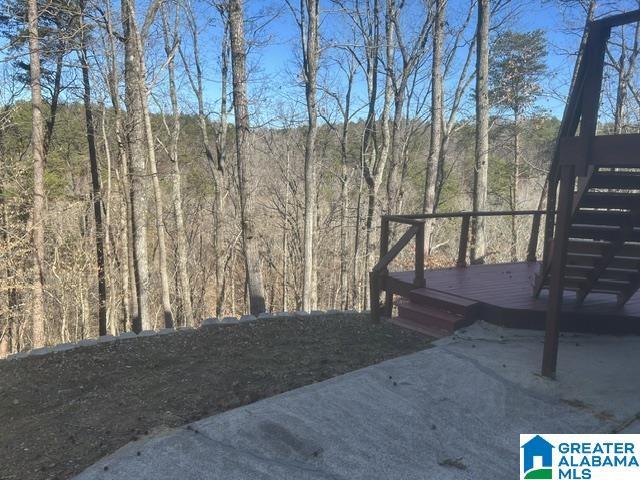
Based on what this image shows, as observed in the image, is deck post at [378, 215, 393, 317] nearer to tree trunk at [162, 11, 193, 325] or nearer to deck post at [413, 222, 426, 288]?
deck post at [413, 222, 426, 288]

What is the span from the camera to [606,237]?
3.86 meters

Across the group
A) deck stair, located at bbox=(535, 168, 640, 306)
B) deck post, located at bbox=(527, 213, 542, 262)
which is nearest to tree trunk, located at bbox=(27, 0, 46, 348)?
deck post, located at bbox=(527, 213, 542, 262)

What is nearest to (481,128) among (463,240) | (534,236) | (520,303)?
(534,236)

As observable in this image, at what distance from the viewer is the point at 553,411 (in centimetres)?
312

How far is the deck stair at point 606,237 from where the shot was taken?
3.40 metres

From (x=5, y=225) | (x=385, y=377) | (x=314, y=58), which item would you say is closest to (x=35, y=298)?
(x=5, y=225)

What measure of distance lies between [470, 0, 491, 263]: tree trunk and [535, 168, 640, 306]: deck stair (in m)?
4.99

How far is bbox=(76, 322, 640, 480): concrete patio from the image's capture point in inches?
94.3

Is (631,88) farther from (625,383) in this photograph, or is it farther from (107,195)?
(107,195)

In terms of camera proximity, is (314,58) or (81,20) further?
(314,58)

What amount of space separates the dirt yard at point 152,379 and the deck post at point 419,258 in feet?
2.31

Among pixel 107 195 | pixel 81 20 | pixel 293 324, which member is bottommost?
pixel 293 324

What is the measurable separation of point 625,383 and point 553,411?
877mm

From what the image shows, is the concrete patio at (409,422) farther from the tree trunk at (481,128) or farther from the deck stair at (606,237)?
the tree trunk at (481,128)
